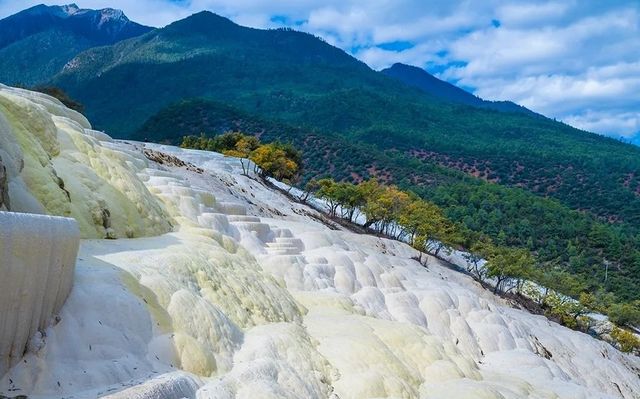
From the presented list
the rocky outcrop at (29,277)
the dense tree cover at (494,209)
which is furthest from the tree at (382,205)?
the rocky outcrop at (29,277)

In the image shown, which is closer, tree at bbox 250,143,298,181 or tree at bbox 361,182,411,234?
tree at bbox 361,182,411,234

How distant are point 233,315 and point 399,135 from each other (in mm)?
101905

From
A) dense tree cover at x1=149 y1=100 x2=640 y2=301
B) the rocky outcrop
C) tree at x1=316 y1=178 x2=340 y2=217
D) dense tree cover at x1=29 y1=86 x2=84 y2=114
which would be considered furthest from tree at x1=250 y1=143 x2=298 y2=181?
the rocky outcrop

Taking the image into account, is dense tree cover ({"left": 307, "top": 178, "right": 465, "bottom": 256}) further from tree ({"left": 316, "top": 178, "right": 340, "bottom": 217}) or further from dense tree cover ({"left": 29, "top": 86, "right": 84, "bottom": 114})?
dense tree cover ({"left": 29, "top": 86, "right": 84, "bottom": 114})

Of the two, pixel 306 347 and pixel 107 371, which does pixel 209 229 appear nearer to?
pixel 306 347

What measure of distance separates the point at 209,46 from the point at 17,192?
183861 mm

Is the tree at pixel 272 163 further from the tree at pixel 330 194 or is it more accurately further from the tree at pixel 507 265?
the tree at pixel 507 265

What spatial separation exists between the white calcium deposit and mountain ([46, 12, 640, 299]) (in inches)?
1548

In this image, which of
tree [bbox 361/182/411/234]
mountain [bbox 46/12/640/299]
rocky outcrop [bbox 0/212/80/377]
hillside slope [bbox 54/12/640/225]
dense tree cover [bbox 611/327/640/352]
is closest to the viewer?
rocky outcrop [bbox 0/212/80/377]

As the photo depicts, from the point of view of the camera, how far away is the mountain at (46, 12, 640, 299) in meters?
62.6

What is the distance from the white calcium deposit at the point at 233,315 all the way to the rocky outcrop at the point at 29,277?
0.22m

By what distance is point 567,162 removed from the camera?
3839 inches

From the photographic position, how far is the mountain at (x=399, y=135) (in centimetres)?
6262

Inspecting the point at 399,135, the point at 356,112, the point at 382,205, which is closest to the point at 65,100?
the point at 382,205
